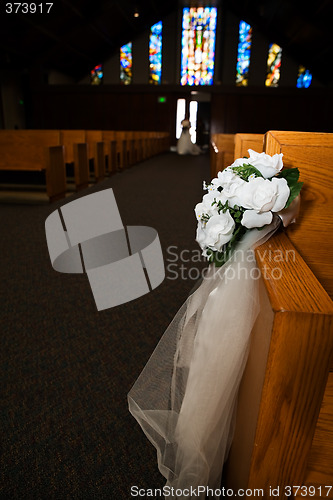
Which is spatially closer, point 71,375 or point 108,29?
point 71,375

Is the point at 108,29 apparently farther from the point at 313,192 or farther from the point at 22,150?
the point at 313,192

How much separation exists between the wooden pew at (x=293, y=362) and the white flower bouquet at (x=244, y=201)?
0.07 m

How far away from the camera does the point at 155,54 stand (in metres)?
13.9

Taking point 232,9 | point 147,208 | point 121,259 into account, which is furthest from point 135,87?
point 121,259

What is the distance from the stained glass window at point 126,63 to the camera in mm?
13891

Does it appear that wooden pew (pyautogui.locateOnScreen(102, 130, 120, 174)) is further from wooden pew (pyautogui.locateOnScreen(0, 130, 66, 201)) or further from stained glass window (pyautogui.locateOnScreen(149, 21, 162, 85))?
stained glass window (pyautogui.locateOnScreen(149, 21, 162, 85))

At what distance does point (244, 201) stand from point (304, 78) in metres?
14.5

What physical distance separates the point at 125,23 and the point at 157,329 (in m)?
13.9

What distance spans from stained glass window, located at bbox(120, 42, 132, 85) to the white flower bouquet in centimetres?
1470

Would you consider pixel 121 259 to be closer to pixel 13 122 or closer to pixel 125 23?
pixel 13 122

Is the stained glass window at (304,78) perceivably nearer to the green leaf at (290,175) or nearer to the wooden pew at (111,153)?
the wooden pew at (111,153)

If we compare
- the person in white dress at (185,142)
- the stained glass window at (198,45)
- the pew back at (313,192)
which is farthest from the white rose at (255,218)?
the stained glass window at (198,45)

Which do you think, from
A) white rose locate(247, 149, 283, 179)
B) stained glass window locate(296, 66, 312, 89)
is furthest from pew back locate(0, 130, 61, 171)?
stained glass window locate(296, 66, 312, 89)

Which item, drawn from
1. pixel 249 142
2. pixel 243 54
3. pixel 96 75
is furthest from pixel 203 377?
pixel 96 75
